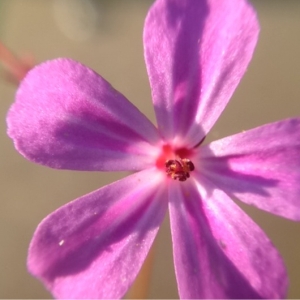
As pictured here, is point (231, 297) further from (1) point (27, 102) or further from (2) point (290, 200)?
(1) point (27, 102)

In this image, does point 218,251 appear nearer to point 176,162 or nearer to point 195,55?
point 176,162

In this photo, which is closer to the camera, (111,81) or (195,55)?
(195,55)

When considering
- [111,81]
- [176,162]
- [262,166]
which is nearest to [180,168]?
[176,162]

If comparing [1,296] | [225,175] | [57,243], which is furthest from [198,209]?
[1,296]

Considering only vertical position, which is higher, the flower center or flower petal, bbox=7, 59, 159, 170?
flower petal, bbox=7, 59, 159, 170

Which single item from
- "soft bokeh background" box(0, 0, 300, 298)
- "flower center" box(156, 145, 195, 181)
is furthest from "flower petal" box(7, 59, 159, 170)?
"soft bokeh background" box(0, 0, 300, 298)

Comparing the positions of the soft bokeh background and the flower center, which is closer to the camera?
the flower center

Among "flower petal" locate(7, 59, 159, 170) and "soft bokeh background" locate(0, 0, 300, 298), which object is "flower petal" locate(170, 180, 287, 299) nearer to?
"flower petal" locate(7, 59, 159, 170)
